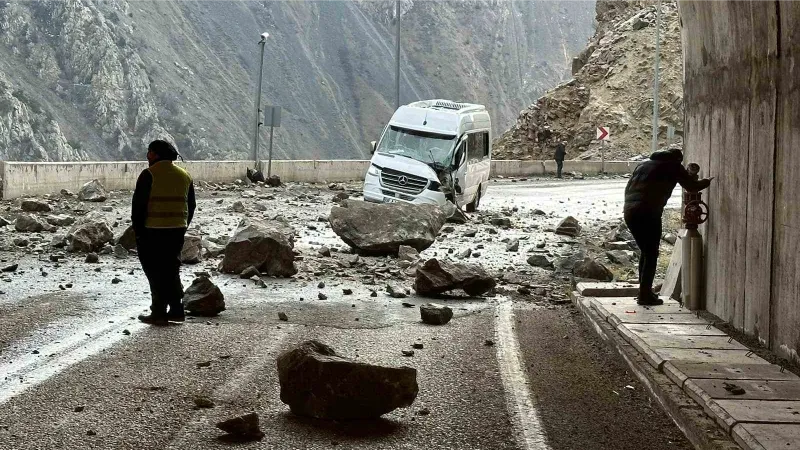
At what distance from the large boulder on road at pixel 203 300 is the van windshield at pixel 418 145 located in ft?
46.3

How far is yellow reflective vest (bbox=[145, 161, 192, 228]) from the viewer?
33.1 ft

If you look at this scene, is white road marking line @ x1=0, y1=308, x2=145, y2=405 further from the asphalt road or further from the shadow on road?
the shadow on road

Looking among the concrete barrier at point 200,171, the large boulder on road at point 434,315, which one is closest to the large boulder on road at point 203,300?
the large boulder on road at point 434,315

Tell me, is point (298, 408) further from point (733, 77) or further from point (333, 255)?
point (333, 255)

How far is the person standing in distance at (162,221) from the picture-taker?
32.9 feet

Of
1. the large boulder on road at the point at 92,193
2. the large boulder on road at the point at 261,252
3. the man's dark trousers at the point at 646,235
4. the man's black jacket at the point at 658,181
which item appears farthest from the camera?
the large boulder on road at the point at 92,193

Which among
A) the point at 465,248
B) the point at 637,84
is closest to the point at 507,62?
the point at 637,84

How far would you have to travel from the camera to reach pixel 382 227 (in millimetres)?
16609

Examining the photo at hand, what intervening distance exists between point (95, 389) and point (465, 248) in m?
11.7

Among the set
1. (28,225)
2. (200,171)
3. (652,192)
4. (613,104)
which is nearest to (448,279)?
(652,192)

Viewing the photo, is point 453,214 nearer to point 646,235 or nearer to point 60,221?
point 60,221

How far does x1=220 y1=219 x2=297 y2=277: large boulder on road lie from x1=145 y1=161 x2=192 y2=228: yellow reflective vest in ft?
12.0

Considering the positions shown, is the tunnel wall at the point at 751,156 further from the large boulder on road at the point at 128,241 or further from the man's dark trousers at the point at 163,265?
the large boulder on road at the point at 128,241

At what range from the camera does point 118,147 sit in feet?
261
